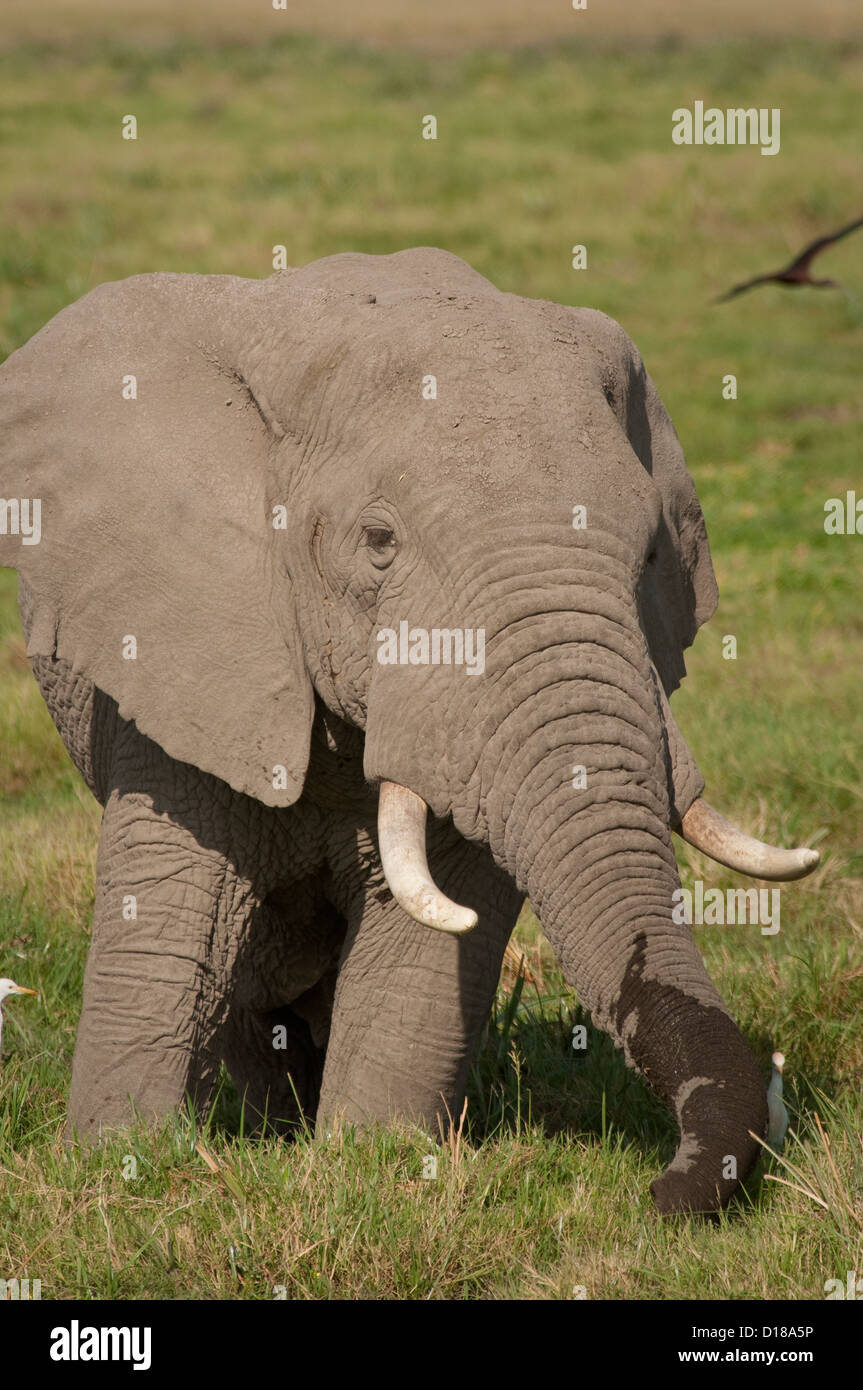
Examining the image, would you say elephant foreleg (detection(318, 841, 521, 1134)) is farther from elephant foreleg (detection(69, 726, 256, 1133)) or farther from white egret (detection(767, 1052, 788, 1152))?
white egret (detection(767, 1052, 788, 1152))

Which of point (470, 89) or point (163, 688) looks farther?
point (470, 89)

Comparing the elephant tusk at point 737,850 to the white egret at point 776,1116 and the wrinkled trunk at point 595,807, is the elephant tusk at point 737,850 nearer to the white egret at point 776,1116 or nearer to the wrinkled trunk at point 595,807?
the wrinkled trunk at point 595,807

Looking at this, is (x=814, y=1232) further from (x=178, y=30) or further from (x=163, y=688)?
(x=178, y=30)

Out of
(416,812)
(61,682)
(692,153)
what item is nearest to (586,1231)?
(416,812)

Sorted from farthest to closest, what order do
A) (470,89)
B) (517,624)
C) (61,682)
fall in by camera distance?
(470,89)
(61,682)
(517,624)

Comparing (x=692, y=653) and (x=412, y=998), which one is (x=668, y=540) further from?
(x=692, y=653)

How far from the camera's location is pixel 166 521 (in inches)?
163

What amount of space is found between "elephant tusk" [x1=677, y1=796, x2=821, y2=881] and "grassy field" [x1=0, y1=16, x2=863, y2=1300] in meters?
0.81

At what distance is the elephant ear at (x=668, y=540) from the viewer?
4289 mm

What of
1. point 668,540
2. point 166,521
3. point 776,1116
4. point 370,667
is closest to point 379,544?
point 370,667

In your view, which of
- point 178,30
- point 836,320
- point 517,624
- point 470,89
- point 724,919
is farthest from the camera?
point 178,30

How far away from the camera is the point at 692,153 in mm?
21453

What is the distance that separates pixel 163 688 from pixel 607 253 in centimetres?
1576

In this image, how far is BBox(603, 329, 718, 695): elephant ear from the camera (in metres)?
4.29
